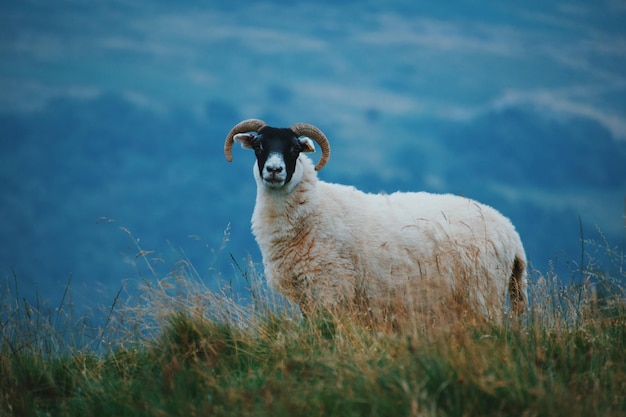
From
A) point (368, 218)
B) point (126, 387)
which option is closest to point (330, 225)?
point (368, 218)

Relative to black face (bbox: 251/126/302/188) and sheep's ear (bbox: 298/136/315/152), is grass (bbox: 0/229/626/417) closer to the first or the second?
black face (bbox: 251/126/302/188)

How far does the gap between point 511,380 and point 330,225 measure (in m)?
4.55

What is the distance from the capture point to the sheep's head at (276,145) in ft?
27.3

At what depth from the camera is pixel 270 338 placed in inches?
239

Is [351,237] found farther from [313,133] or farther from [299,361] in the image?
[299,361]

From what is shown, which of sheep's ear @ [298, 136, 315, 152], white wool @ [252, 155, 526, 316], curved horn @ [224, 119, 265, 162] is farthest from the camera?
curved horn @ [224, 119, 265, 162]

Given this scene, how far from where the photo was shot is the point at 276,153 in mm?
8414

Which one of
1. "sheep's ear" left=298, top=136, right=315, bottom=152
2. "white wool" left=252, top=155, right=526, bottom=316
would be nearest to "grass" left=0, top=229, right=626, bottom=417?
"white wool" left=252, top=155, right=526, bottom=316

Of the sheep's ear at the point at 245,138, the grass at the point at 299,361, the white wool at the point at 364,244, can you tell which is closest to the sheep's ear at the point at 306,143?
the white wool at the point at 364,244

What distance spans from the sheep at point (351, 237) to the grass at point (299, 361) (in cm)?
123

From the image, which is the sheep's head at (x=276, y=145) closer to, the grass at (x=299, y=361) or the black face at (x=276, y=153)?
the black face at (x=276, y=153)

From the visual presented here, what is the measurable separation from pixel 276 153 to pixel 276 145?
0.20 meters

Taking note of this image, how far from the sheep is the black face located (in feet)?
0.05

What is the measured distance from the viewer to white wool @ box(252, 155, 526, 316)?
8211mm
